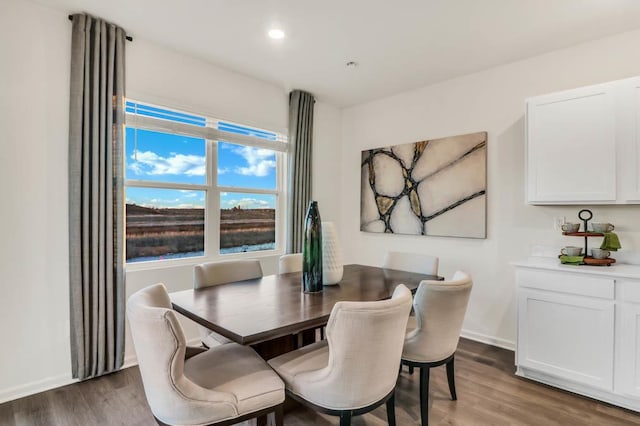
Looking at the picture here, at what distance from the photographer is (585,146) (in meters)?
2.59

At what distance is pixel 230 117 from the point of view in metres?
3.48

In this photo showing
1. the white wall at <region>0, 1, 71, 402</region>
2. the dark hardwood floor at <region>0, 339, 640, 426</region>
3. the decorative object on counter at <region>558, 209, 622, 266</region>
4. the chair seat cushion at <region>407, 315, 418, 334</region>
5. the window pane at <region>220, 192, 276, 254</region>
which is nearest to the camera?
the dark hardwood floor at <region>0, 339, 640, 426</region>

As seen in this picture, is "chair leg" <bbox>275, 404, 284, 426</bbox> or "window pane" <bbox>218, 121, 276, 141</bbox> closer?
"chair leg" <bbox>275, 404, 284, 426</bbox>

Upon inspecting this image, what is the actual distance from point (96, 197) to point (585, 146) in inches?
145

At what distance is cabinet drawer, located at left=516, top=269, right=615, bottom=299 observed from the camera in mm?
2293

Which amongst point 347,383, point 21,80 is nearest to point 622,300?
point 347,383

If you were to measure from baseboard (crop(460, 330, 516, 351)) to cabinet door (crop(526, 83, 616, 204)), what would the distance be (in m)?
1.39

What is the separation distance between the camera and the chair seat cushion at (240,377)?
57.1 inches

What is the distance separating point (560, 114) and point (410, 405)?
2.45 m

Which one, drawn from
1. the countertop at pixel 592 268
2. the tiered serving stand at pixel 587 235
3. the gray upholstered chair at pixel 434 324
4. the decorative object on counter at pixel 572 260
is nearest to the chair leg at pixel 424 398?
the gray upholstered chair at pixel 434 324

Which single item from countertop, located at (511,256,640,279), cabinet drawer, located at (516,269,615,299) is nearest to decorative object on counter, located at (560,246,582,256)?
countertop, located at (511,256,640,279)

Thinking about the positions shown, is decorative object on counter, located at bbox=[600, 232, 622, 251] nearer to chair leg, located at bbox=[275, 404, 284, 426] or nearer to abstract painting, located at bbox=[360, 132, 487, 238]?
abstract painting, located at bbox=[360, 132, 487, 238]

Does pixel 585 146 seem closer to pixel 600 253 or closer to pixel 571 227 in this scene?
pixel 571 227

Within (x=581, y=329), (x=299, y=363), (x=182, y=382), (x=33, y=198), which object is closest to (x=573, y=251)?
(x=581, y=329)
